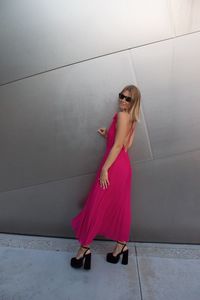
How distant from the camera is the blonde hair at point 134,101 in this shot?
2.80 metres

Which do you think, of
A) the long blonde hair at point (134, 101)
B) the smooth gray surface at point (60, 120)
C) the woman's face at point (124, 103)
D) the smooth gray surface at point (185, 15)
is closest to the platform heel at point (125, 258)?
the smooth gray surface at point (60, 120)

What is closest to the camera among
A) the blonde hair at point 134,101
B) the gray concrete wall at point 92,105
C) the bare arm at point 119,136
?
the bare arm at point 119,136

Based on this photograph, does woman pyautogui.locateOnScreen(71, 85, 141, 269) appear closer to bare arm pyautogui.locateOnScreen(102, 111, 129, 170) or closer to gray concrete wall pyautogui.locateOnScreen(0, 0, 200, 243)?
bare arm pyautogui.locateOnScreen(102, 111, 129, 170)

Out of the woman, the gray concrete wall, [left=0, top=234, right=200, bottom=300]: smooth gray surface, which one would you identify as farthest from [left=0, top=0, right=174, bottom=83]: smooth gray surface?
[left=0, top=234, right=200, bottom=300]: smooth gray surface

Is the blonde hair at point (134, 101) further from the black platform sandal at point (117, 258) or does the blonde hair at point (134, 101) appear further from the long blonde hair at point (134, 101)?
the black platform sandal at point (117, 258)

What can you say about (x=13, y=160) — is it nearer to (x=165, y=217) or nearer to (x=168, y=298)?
(x=165, y=217)

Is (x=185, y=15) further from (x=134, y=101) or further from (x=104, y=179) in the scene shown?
(x=104, y=179)

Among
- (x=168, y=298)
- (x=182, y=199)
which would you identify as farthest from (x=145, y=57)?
(x=168, y=298)

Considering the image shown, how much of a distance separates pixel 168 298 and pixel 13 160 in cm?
200

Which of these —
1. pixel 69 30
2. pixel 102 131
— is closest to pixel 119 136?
pixel 102 131

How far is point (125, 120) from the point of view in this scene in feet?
8.86

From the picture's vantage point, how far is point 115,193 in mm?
2871

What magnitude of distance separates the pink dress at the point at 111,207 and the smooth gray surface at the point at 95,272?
11.5 inches

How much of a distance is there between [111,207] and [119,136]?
2.32 feet
